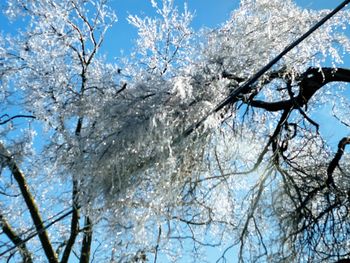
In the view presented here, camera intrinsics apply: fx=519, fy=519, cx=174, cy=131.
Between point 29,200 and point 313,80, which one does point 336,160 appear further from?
point 29,200

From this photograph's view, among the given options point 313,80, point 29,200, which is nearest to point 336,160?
point 313,80

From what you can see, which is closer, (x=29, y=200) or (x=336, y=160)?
(x=336, y=160)

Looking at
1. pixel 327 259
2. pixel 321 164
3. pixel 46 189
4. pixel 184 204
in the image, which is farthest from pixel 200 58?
pixel 46 189

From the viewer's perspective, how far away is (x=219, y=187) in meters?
4.59

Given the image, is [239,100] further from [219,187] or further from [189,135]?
[189,135]

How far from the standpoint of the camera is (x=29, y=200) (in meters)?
7.86

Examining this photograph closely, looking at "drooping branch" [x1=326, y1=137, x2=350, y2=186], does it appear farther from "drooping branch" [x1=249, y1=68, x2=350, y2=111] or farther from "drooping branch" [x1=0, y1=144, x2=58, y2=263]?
"drooping branch" [x1=0, y1=144, x2=58, y2=263]

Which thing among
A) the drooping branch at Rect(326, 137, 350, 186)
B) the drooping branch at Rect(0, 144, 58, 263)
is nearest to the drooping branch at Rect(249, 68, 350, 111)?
the drooping branch at Rect(326, 137, 350, 186)

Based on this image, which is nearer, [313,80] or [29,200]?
[313,80]

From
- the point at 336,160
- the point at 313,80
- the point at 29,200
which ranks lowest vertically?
the point at 336,160

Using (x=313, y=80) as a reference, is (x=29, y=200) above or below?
above

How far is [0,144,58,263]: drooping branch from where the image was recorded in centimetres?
762

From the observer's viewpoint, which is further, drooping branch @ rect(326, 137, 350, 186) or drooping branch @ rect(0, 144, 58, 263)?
drooping branch @ rect(0, 144, 58, 263)

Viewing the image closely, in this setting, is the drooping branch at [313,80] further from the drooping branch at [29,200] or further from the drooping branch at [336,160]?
the drooping branch at [29,200]
